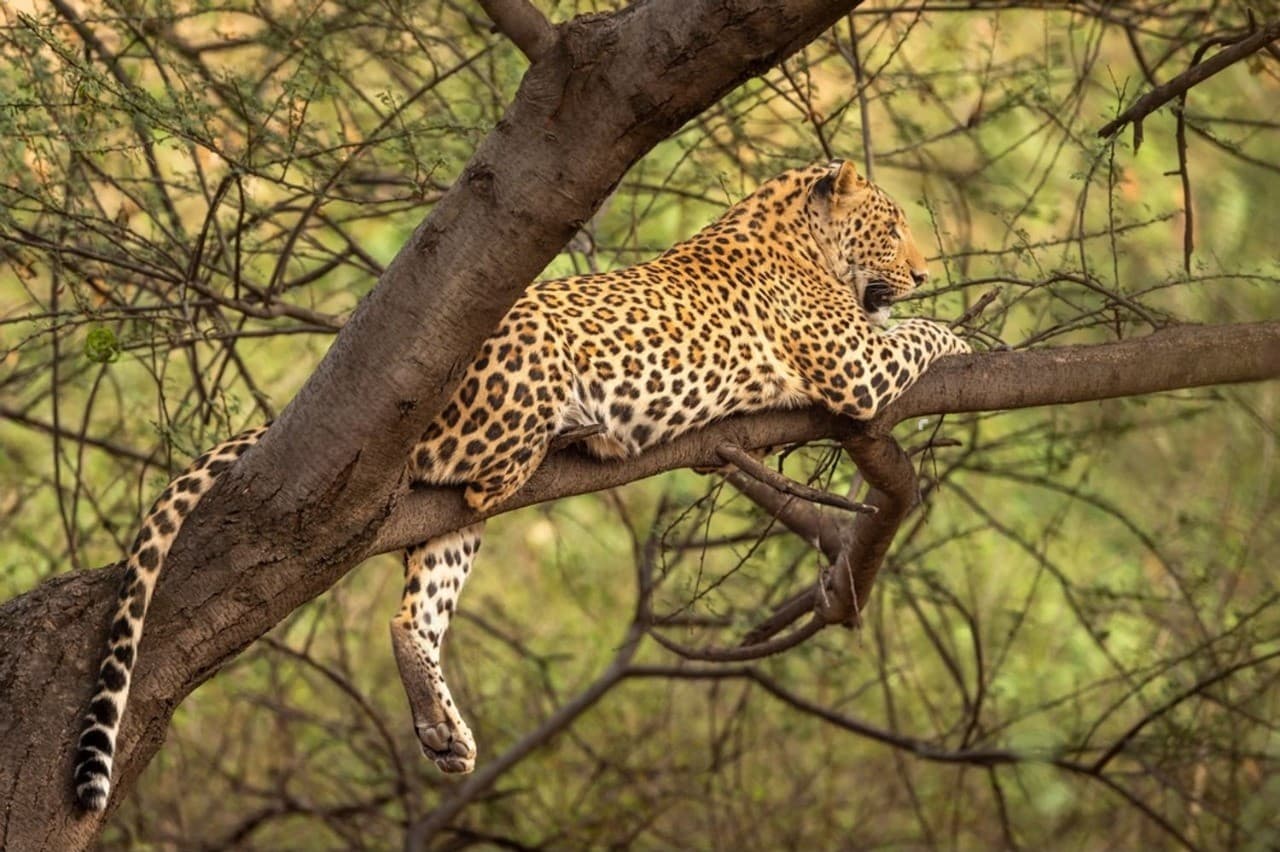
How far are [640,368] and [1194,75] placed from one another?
1.90m

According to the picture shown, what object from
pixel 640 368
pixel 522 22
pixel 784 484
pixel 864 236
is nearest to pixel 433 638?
pixel 640 368

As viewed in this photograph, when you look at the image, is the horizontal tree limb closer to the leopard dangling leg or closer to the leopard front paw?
the leopard dangling leg

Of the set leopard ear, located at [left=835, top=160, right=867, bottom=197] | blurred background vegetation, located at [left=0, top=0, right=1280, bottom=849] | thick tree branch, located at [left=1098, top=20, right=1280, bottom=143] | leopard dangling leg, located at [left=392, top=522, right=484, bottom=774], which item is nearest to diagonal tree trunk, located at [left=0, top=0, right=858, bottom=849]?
leopard dangling leg, located at [left=392, top=522, right=484, bottom=774]

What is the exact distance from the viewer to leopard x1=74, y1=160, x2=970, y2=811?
16.5 feet

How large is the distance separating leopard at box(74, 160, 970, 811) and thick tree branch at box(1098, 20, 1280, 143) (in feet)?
3.08

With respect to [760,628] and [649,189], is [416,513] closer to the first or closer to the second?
A: [760,628]

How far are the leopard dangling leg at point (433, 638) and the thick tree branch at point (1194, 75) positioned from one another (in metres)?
→ 2.45

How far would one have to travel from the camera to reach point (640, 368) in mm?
5672

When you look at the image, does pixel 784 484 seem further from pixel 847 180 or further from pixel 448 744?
pixel 847 180

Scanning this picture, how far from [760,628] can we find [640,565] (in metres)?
1.79

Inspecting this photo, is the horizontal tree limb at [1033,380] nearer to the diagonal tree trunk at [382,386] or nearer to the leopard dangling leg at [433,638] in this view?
the leopard dangling leg at [433,638]

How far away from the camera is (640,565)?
9195mm

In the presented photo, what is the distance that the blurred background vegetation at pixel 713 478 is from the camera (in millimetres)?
6719

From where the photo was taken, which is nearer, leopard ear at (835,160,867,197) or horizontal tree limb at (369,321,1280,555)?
horizontal tree limb at (369,321,1280,555)
